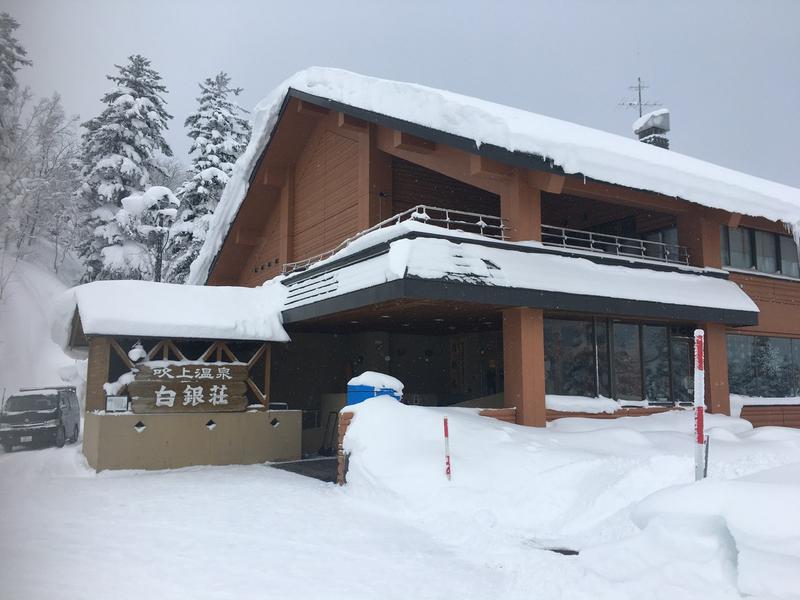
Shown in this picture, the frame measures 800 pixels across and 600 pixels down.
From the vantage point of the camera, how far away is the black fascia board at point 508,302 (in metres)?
11.0

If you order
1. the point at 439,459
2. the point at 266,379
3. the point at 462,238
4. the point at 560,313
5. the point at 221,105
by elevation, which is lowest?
the point at 439,459

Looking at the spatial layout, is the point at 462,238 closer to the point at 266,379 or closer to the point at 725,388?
the point at 266,379

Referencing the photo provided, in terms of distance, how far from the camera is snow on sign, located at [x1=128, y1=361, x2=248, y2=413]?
13516 mm

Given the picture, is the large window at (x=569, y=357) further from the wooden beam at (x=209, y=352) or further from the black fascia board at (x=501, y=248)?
the wooden beam at (x=209, y=352)

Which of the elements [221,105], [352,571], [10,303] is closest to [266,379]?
[352,571]

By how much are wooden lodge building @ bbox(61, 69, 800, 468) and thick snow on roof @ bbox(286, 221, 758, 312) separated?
0.05 meters

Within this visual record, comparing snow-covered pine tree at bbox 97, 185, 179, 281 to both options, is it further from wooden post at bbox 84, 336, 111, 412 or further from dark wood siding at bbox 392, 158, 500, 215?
dark wood siding at bbox 392, 158, 500, 215

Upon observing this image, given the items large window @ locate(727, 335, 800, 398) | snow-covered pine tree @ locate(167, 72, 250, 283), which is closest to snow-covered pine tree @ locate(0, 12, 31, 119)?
large window @ locate(727, 335, 800, 398)

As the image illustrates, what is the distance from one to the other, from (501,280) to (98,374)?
8.54 metres

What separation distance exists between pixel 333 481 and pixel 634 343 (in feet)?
25.0

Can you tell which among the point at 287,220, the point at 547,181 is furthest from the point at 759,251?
the point at 287,220

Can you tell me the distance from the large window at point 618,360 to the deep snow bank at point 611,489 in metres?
0.88

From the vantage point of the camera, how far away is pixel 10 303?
2.70 m

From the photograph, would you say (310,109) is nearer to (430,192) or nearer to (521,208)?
Answer: (430,192)
